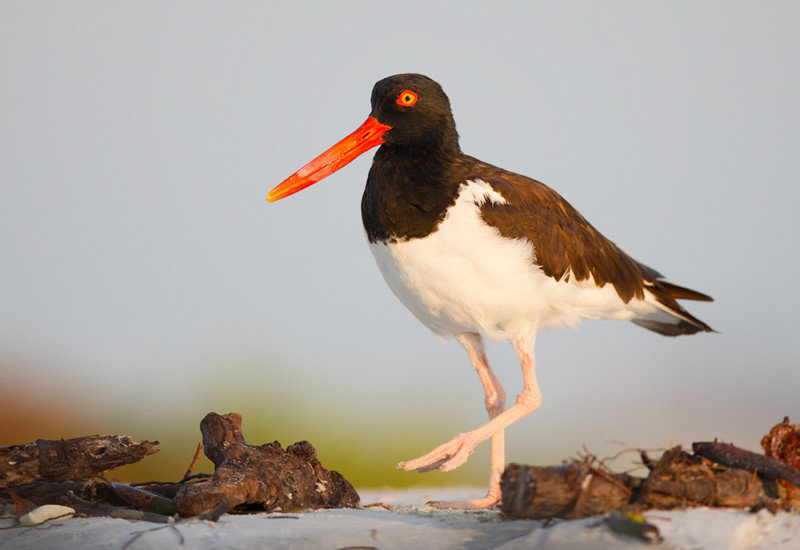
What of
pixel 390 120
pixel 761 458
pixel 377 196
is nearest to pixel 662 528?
pixel 761 458

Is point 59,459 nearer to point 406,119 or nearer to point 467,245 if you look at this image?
point 467,245

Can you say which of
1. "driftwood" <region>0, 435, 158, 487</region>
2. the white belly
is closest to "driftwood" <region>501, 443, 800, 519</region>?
the white belly

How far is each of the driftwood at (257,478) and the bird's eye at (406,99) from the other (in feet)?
6.90

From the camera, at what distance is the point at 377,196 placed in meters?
4.67

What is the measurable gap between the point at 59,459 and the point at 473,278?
2421 mm

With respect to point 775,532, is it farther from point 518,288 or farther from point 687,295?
point 687,295

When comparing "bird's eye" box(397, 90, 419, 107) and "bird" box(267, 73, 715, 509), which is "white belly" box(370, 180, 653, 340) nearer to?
"bird" box(267, 73, 715, 509)

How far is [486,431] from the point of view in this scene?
4.43 meters

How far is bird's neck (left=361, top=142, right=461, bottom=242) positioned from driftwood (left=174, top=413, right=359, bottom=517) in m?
1.33

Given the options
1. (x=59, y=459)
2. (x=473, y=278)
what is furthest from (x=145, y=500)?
(x=473, y=278)

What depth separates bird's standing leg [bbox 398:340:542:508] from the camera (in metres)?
4.23

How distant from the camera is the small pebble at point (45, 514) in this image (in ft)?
11.9

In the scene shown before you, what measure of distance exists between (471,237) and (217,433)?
1.81 metres

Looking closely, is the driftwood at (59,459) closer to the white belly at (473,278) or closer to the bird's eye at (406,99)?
the white belly at (473,278)
